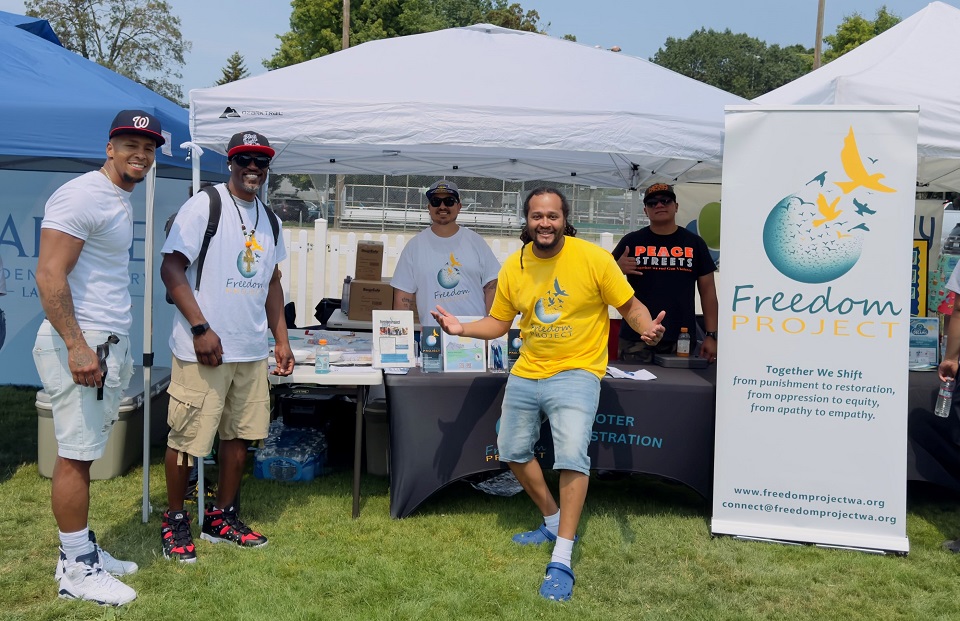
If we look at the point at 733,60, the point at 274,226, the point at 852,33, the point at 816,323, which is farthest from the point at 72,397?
the point at 733,60

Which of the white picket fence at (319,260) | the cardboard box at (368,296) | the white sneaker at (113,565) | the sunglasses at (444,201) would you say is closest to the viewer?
the white sneaker at (113,565)

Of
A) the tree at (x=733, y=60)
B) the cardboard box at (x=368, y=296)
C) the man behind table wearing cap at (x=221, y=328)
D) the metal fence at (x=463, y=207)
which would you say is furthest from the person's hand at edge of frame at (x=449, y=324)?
the tree at (x=733, y=60)

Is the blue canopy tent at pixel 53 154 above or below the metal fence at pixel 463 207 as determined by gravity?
below

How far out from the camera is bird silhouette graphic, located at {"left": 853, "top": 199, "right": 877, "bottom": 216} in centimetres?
353

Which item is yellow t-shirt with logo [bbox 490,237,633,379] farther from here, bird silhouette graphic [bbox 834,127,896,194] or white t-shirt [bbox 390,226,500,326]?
bird silhouette graphic [bbox 834,127,896,194]

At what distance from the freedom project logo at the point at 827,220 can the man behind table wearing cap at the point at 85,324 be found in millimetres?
2735

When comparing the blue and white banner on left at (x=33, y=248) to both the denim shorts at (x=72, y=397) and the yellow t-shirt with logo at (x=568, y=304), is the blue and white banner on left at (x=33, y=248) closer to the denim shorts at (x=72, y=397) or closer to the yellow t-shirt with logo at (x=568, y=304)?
the denim shorts at (x=72, y=397)

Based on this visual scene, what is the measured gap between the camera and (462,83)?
421 centimetres

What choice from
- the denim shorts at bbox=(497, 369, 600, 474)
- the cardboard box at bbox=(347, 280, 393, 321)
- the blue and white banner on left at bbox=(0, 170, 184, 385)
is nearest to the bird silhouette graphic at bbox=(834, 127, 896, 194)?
the denim shorts at bbox=(497, 369, 600, 474)

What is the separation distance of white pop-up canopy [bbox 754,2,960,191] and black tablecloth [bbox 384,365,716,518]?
1.58 metres

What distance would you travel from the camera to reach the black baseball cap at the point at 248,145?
10.5 feet

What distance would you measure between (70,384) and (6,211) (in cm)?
415

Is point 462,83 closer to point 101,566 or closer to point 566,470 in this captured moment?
point 566,470

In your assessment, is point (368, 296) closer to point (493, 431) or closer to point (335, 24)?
point (493, 431)
